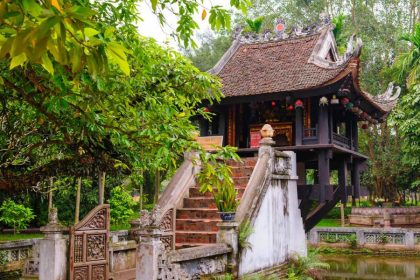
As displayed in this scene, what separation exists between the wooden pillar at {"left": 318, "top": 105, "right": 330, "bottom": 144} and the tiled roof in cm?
75

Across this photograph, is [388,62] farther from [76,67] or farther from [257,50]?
[76,67]

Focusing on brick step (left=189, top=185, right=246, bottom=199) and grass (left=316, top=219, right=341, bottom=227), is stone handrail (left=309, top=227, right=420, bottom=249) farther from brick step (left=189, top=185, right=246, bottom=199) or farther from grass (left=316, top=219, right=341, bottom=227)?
brick step (left=189, top=185, right=246, bottom=199)

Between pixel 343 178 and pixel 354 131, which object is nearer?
pixel 343 178

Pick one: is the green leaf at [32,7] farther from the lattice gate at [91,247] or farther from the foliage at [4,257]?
the foliage at [4,257]

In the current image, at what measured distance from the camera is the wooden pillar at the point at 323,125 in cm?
1237

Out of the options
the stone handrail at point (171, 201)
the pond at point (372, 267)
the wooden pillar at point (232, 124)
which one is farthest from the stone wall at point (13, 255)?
the pond at point (372, 267)

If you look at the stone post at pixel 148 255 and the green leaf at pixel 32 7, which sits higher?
the green leaf at pixel 32 7

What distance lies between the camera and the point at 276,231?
32.8 feet

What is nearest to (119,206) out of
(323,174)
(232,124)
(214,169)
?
(232,124)

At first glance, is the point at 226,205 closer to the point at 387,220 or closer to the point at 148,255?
the point at 148,255

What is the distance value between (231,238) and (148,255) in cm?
202

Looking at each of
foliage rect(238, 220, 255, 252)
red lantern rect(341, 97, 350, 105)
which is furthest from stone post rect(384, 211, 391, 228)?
foliage rect(238, 220, 255, 252)

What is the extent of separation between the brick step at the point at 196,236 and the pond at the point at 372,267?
20.6ft

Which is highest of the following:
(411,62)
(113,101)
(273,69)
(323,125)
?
(411,62)
